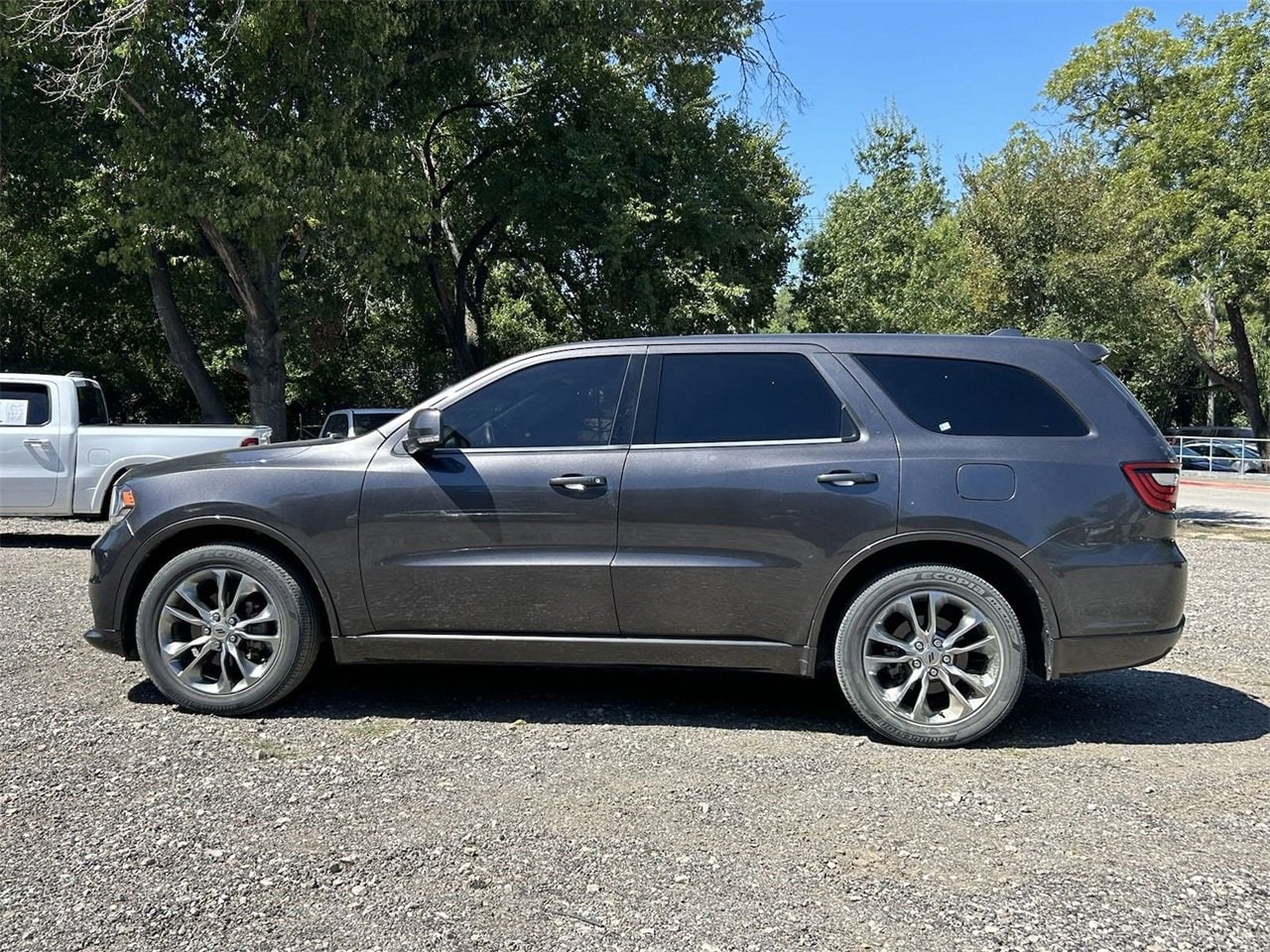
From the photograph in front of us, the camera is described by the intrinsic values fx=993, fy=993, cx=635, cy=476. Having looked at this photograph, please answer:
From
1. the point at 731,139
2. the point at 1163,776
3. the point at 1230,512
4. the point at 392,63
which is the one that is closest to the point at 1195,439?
the point at 1230,512

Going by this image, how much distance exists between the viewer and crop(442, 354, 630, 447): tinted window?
472cm

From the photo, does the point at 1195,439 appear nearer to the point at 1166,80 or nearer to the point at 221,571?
the point at 1166,80

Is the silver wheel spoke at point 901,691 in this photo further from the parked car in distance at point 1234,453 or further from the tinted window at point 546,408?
the parked car in distance at point 1234,453

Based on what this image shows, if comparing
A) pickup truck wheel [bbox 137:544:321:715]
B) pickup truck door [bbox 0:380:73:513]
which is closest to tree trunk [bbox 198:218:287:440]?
pickup truck door [bbox 0:380:73:513]

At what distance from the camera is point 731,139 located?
63.7ft

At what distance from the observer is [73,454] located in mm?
10461

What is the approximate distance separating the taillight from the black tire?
76cm

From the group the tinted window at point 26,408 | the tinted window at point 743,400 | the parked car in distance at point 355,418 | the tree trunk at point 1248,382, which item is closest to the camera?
the tinted window at point 743,400

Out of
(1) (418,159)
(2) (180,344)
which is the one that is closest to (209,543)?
(2) (180,344)

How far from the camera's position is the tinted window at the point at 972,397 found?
14.9 feet

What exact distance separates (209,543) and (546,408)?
1.78 meters

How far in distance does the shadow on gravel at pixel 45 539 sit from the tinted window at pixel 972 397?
959 cm

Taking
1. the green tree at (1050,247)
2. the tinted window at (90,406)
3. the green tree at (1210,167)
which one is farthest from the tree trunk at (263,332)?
the green tree at (1210,167)

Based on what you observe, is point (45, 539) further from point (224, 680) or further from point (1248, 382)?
point (1248, 382)
